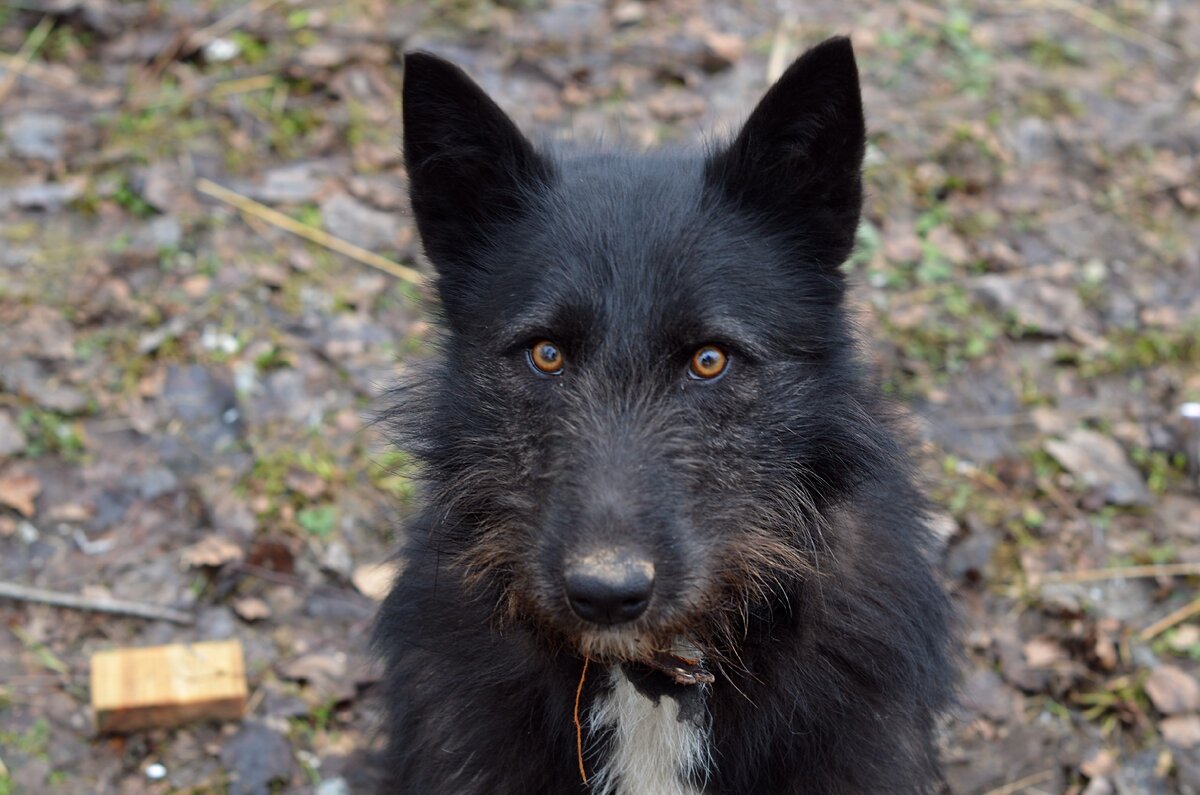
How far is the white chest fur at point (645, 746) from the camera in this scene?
315cm

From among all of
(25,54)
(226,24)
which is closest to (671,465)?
(226,24)

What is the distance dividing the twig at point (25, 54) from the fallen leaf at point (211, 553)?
10.1 ft

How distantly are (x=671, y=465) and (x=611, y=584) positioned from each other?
369mm

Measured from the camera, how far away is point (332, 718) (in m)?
4.46

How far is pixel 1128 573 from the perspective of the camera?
490 cm

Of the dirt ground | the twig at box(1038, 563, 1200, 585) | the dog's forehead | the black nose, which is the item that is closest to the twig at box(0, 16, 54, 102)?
the dirt ground

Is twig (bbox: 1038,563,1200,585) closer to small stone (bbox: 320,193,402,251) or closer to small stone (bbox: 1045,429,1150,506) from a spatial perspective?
small stone (bbox: 1045,429,1150,506)

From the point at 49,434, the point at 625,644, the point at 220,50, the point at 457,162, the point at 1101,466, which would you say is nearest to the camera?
the point at 625,644

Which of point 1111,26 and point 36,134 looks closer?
point 36,134

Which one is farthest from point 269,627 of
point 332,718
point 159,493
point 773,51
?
point 773,51

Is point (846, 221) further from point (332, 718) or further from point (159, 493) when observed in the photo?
point (159, 493)

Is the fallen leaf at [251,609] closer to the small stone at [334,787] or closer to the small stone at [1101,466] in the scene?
the small stone at [334,787]

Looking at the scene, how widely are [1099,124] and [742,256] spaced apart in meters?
4.56

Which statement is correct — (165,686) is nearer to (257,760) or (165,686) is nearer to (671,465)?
(257,760)
